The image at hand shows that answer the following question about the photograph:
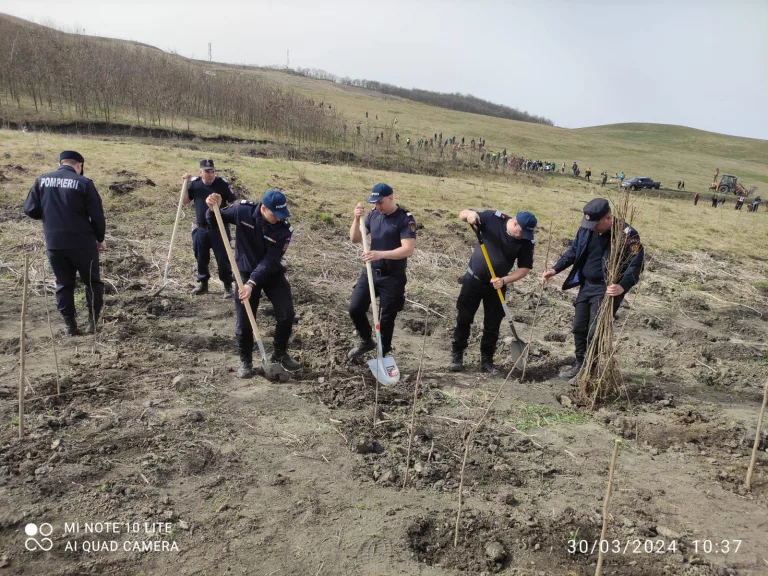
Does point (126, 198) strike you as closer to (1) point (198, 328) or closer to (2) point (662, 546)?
(1) point (198, 328)

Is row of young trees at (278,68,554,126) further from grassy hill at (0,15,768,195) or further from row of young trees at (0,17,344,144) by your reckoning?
row of young trees at (0,17,344,144)

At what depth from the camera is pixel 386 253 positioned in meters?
4.72

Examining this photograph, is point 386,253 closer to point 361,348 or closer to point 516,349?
point 361,348

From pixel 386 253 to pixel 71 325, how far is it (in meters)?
3.42

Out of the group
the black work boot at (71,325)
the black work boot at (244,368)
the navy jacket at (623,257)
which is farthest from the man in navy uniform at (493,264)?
the black work boot at (71,325)

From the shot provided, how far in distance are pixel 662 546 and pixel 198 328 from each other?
4.93 m

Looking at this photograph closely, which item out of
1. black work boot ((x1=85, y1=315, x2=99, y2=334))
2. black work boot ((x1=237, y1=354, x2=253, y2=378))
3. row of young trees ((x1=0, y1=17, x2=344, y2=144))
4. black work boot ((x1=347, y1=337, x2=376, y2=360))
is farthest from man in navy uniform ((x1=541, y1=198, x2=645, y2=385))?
row of young trees ((x1=0, y1=17, x2=344, y2=144))

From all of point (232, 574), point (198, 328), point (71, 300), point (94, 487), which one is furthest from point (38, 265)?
point (232, 574)

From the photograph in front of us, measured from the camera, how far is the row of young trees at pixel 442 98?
104250mm

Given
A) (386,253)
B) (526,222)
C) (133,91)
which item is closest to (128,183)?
(386,253)

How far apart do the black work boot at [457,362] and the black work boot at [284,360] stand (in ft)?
5.56

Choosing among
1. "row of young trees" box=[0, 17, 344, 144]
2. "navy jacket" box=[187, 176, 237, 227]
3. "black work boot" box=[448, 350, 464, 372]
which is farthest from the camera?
"row of young trees" box=[0, 17, 344, 144]

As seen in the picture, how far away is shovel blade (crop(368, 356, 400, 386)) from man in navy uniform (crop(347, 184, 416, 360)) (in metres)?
0.42

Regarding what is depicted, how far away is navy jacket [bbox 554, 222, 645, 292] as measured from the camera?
182 inches
